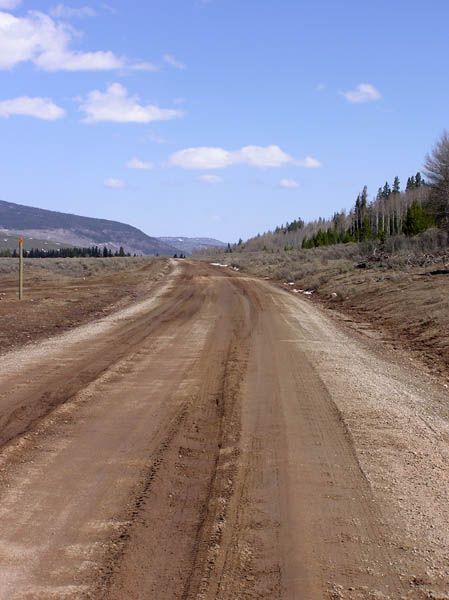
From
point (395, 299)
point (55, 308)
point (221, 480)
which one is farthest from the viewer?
point (395, 299)

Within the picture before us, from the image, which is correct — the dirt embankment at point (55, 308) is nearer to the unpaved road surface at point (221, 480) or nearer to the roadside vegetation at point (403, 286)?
the unpaved road surface at point (221, 480)

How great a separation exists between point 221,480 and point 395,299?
1934 cm

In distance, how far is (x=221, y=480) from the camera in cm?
590

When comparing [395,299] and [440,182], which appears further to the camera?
[440,182]

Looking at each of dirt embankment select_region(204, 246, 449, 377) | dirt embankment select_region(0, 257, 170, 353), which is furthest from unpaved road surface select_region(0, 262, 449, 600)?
dirt embankment select_region(0, 257, 170, 353)

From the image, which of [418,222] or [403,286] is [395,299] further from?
[418,222]

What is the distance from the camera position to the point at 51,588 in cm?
399

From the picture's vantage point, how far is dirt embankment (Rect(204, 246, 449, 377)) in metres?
16.6

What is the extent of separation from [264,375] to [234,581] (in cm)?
694

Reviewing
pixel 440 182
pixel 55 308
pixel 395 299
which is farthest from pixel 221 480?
pixel 440 182

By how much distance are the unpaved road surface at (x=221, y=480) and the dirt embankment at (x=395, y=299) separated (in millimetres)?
4442

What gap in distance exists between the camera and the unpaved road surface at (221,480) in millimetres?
4207

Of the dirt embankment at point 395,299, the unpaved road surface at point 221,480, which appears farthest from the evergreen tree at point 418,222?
the unpaved road surface at point 221,480

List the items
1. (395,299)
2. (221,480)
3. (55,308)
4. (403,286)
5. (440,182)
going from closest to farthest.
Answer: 1. (221,480)
2. (55,308)
3. (395,299)
4. (403,286)
5. (440,182)
